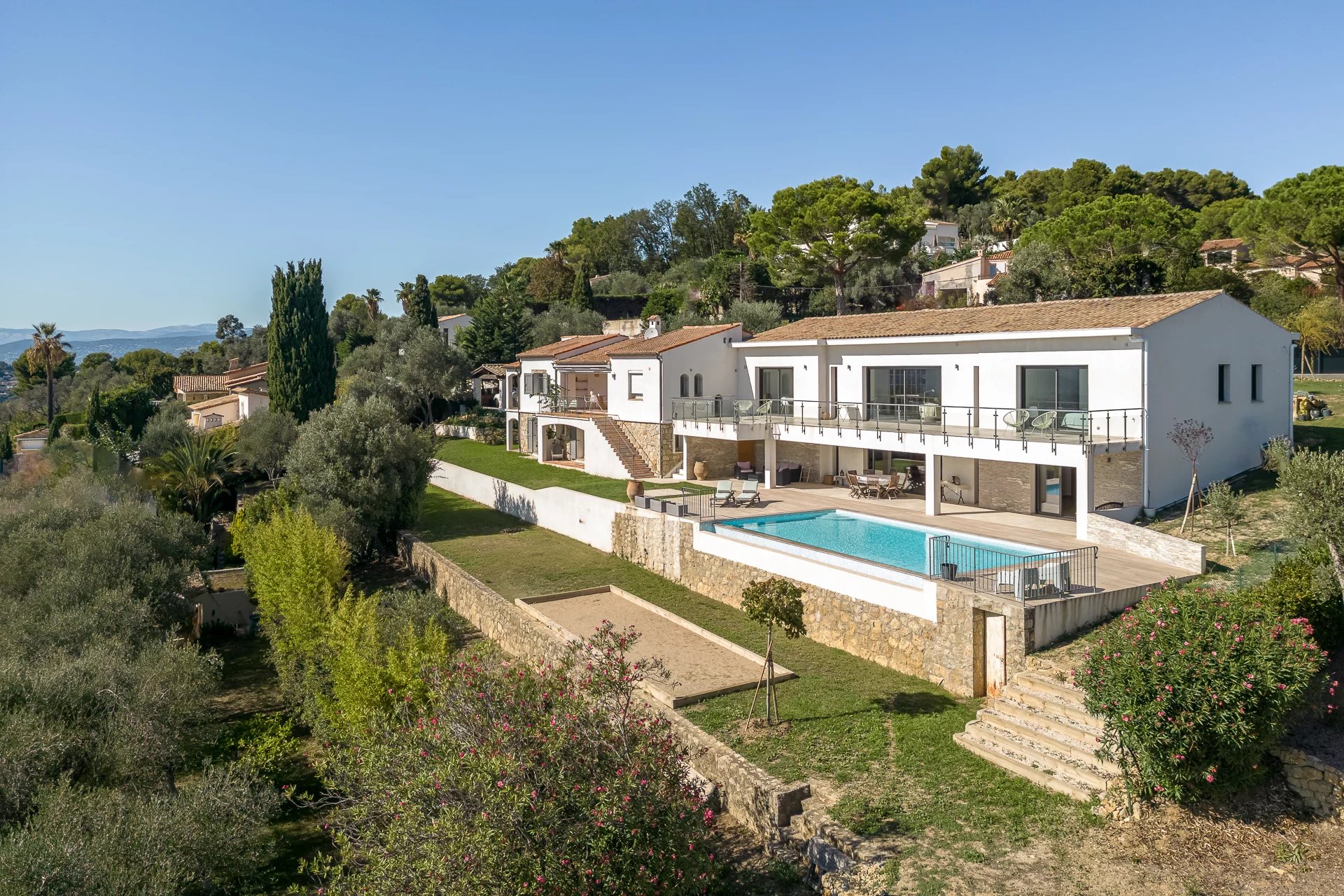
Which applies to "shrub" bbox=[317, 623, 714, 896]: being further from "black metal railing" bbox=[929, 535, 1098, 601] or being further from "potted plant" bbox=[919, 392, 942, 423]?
"potted plant" bbox=[919, 392, 942, 423]

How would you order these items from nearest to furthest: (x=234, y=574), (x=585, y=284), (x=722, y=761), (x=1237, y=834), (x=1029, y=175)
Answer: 1. (x=1237, y=834)
2. (x=722, y=761)
3. (x=234, y=574)
4. (x=585, y=284)
5. (x=1029, y=175)

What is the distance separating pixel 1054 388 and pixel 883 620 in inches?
387

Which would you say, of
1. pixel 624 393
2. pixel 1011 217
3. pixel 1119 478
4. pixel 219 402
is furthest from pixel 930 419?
pixel 1011 217

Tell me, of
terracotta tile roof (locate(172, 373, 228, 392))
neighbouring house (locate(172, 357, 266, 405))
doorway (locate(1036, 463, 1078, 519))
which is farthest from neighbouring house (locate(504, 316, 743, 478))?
terracotta tile roof (locate(172, 373, 228, 392))

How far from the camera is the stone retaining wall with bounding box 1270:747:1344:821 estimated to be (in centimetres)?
1146

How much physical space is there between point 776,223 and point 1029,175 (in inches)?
1460

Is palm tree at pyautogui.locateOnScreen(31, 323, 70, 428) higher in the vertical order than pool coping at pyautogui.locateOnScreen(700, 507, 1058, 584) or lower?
higher

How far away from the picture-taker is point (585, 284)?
235 feet

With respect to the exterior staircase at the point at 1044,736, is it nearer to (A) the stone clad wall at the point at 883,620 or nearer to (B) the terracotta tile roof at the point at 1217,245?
(A) the stone clad wall at the point at 883,620

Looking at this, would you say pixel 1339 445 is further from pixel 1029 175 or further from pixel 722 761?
pixel 1029 175

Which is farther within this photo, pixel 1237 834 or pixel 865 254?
pixel 865 254

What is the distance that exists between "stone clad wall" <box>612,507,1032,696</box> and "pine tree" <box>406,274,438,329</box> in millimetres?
41413

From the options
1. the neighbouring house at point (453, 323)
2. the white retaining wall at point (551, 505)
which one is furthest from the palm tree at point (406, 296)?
the white retaining wall at point (551, 505)

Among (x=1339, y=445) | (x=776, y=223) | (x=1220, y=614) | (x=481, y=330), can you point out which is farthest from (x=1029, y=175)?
(x=1220, y=614)
